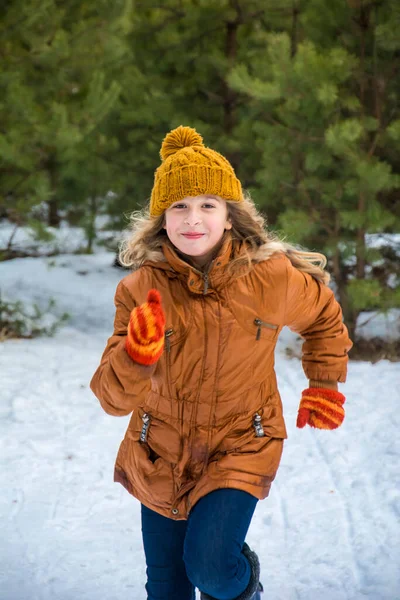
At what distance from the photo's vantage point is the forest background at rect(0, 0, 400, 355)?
249 inches

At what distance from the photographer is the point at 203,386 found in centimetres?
227

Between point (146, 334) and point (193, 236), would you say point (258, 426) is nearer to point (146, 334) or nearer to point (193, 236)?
point (146, 334)

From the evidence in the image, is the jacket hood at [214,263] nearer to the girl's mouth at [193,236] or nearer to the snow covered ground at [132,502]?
the girl's mouth at [193,236]

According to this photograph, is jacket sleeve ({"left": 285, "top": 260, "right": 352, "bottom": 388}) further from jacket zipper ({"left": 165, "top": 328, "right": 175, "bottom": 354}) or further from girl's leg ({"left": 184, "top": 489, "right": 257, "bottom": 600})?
girl's leg ({"left": 184, "top": 489, "right": 257, "bottom": 600})

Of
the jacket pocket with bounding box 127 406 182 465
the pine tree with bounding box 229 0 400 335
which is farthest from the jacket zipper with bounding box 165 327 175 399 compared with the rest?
the pine tree with bounding box 229 0 400 335

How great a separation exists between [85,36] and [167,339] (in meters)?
6.72

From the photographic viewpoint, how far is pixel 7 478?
434 cm

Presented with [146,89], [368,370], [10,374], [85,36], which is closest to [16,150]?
[85,36]

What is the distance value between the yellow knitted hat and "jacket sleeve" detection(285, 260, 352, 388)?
1.32 ft

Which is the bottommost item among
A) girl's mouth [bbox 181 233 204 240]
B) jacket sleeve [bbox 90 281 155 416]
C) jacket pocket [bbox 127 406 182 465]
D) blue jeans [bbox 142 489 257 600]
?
blue jeans [bbox 142 489 257 600]

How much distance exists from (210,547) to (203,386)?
0.54 meters

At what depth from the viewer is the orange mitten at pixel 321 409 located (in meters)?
2.56

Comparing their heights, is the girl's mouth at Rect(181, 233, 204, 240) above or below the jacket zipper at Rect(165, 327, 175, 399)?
above

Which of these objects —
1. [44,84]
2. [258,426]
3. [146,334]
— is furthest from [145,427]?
[44,84]
